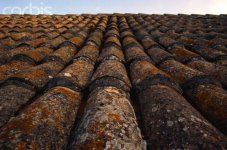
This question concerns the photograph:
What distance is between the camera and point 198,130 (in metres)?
1.28

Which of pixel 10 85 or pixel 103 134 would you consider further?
pixel 10 85

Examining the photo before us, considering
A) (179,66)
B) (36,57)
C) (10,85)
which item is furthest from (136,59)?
(10,85)

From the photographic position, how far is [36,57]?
2912mm

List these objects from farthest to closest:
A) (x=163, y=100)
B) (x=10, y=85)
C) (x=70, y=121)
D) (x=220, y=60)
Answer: (x=220, y=60) → (x=10, y=85) → (x=163, y=100) → (x=70, y=121)

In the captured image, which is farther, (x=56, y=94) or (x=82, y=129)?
(x=56, y=94)

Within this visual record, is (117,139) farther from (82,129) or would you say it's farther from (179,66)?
(179,66)

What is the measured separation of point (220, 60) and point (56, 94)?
2.12 m

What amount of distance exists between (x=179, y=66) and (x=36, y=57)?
1.75 meters

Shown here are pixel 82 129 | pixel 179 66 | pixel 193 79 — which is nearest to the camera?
pixel 82 129

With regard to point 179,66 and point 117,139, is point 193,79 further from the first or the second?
point 117,139

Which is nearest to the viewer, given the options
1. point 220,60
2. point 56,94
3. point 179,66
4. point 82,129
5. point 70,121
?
point 82,129

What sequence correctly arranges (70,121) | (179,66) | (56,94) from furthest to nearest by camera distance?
(179,66), (56,94), (70,121)

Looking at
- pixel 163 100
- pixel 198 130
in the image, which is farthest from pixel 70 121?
pixel 198 130

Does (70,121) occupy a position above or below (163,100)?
below
